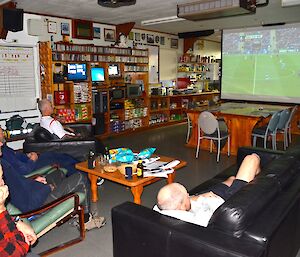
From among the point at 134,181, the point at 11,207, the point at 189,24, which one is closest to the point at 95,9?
the point at 189,24

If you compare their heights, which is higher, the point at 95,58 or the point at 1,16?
the point at 1,16

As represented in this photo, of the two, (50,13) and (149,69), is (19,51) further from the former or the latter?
(149,69)

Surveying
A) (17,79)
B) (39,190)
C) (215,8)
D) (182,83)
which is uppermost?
(215,8)

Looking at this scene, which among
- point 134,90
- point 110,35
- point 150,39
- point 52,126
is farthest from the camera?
point 150,39

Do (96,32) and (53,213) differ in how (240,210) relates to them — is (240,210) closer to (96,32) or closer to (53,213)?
(53,213)

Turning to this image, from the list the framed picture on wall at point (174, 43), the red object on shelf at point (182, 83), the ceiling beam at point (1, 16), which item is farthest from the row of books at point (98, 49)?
the red object on shelf at point (182, 83)

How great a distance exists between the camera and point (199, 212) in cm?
213

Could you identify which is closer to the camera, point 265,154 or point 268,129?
point 265,154

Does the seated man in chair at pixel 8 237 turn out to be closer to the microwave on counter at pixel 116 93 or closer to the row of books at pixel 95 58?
the row of books at pixel 95 58

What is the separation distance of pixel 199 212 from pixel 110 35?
6.27m

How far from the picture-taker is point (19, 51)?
19.4 ft

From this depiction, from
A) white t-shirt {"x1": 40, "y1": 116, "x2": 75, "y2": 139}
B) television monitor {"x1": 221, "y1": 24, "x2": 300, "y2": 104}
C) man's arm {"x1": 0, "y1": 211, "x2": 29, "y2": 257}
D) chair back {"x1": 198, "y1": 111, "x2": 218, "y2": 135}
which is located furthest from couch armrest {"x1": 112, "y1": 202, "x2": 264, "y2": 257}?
television monitor {"x1": 221, "y1": 24, "x2": 300, "y2": 104}

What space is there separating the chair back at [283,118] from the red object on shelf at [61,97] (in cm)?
434

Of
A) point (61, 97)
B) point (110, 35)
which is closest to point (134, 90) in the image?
point (110, 35)
